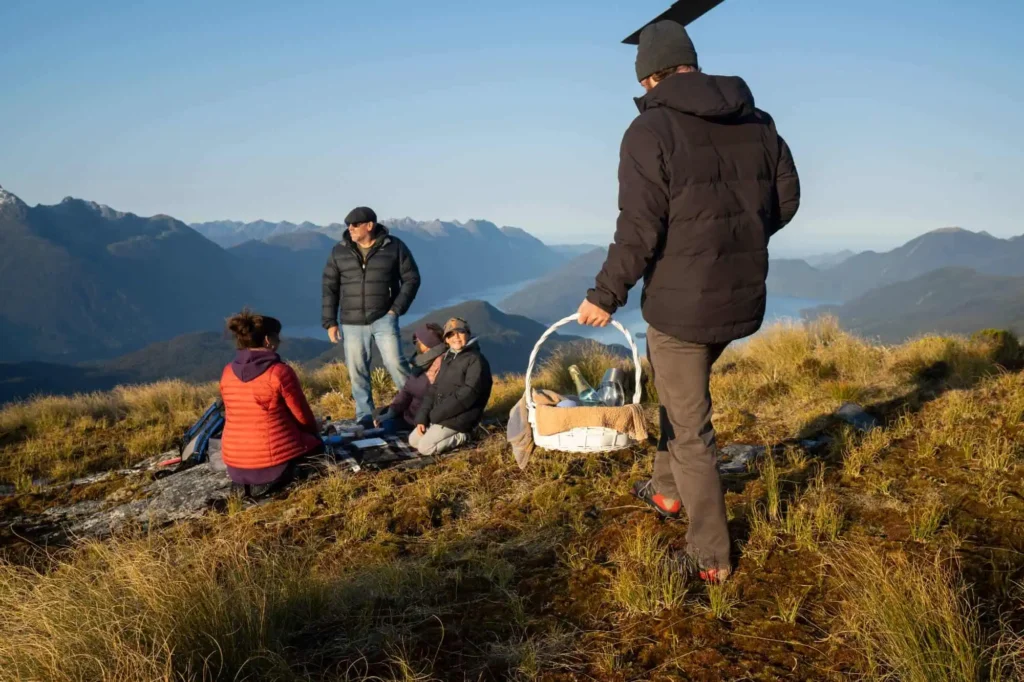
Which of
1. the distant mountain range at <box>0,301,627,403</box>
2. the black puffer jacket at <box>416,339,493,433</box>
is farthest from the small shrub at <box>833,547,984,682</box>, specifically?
the distant mountain range at <box>0,301,627,403</box>

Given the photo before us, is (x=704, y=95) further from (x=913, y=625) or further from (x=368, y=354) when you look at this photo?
(x=368, y=354)

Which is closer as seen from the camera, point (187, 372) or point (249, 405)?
point (249, 405)

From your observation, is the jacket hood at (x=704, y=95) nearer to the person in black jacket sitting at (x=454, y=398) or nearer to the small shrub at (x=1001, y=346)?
the person in black jacket sitting at (x=454, y=398)

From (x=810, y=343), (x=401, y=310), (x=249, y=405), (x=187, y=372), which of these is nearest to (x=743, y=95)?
(x=249, y=405)

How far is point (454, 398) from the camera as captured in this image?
19.0 feet

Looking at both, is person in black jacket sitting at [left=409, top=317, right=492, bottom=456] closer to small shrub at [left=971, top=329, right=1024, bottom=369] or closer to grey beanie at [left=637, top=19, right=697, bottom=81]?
grey beanie at [left=637, top=19, right=697, bottom=81]

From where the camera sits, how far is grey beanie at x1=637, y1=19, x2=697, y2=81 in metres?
2.67

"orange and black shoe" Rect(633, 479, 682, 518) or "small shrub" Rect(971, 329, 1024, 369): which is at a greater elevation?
"small shrub" Rect(971, 329, 1024, 369)

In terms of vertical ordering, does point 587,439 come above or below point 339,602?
above

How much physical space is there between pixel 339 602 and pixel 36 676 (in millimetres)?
1090

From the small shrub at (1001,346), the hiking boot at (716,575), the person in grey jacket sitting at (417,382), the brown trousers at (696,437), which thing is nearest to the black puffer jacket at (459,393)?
the person in grey jacket sitting at (417,382)

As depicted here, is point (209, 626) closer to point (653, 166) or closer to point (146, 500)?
point (653, 166)

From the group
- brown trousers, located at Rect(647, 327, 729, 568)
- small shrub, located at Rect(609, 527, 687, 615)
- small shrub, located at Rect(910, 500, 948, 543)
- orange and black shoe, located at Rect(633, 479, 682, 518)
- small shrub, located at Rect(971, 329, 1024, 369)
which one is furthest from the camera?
small shrub, located at Rect(971, 329, 1024, 369)

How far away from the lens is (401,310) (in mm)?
6777
